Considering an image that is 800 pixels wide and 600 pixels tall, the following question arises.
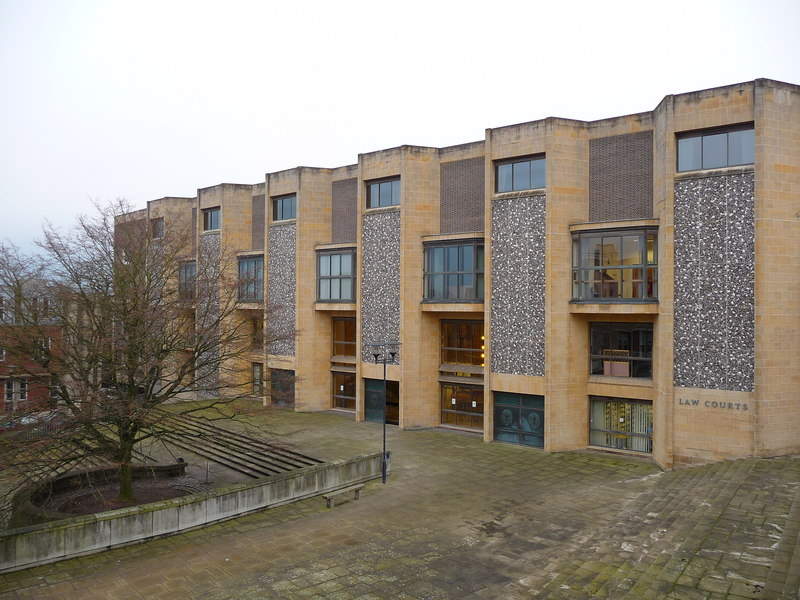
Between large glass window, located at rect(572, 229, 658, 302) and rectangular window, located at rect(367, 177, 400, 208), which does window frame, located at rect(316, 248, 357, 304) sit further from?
large glass window, located at rect(572, 229, 658, 302)

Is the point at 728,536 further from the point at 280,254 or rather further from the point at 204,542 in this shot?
the point at 280,254

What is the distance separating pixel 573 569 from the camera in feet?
44.1

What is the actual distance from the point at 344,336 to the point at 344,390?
3341mm

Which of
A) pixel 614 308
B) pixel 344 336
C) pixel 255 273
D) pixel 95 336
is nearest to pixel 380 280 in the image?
pixel 344 336

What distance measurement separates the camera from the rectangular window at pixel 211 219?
40.6m

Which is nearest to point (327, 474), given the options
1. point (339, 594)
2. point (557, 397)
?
point (339, 594)

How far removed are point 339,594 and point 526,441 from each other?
611 inches

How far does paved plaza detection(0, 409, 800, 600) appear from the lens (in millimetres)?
12617

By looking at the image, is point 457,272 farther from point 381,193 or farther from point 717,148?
point 717,148

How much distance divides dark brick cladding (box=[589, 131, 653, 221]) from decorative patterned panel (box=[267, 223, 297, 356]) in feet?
60.5

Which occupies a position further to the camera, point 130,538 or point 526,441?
point 526,441

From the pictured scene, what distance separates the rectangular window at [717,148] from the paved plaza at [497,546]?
11.0 m

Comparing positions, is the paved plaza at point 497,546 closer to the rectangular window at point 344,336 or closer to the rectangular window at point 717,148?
the rectangular window at point 717,148

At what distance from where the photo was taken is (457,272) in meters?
28.8
